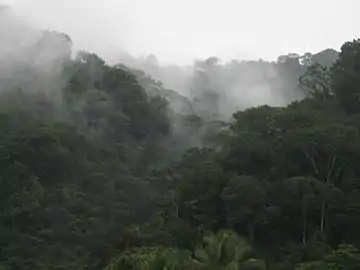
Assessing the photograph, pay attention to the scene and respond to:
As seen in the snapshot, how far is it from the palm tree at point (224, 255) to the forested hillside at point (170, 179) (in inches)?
1.6

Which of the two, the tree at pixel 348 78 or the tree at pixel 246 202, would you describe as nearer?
the tree at pixel 246 202

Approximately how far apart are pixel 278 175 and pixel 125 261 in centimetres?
1093

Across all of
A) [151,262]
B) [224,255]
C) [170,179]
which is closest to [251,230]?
[224,255]

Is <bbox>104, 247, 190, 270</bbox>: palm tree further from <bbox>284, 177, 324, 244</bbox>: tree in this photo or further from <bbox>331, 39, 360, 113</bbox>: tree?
<bbox>331, 39, 360, 113</bbox>: tree

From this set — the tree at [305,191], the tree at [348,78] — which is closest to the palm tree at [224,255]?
the tree at [305,191]

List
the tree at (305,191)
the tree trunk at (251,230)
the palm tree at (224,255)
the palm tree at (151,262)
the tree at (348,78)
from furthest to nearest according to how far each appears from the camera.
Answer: the tree at (348,78) < the tree trunk at (251,230) < the tree at (305,191) < the palm tree at (224,255) < the palm tree at (151,262)

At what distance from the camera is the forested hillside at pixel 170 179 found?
25.6 metres

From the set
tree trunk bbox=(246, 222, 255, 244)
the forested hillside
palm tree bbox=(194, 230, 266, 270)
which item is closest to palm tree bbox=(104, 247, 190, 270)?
the forested hillside

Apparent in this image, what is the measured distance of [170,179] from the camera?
117ft

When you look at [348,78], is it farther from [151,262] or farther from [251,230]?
[151,262]

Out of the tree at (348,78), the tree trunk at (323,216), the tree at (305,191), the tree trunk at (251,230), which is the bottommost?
the tree trunk at (251,230)

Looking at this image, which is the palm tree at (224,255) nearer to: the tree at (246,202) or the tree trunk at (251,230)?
the tree at (246,202)

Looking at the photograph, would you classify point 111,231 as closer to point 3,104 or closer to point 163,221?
point 163,221

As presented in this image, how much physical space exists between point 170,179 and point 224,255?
589 inches
